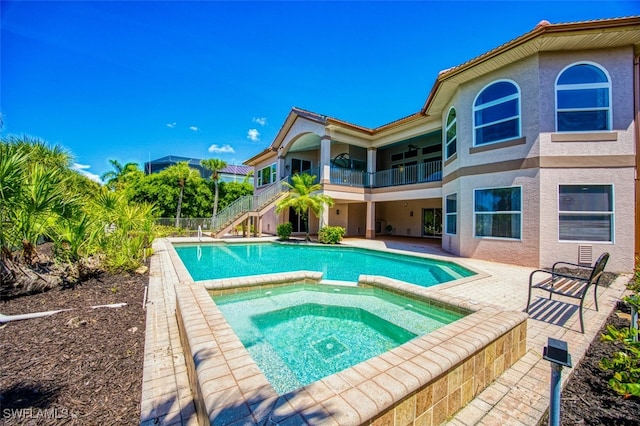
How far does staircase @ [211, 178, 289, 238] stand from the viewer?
18.4 meters

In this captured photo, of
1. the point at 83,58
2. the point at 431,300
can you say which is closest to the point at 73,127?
the point at 83,58

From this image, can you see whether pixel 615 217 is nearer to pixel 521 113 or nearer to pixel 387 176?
pixel 521 113

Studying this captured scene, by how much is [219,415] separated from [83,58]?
15153 mm

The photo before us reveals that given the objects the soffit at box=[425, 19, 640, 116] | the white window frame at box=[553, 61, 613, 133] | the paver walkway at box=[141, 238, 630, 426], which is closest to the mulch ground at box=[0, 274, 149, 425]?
the paver walkway at box=[141, 238, 630, 426]

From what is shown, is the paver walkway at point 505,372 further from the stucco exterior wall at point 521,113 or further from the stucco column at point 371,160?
the stucco column at point 371,160

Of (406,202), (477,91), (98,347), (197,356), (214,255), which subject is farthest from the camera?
(406,202)

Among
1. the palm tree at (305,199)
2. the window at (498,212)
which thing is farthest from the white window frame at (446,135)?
the palm tree at (305,199)

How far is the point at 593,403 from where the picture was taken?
2.57m

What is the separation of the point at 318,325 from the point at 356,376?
3.01 meters

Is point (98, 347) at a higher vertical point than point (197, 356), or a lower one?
lower

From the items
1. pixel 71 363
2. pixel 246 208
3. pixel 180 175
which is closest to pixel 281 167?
pixel 246 208

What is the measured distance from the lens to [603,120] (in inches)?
355

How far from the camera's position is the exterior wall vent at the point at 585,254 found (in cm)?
891

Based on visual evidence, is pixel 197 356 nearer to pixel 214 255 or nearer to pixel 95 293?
pixel 95 293
